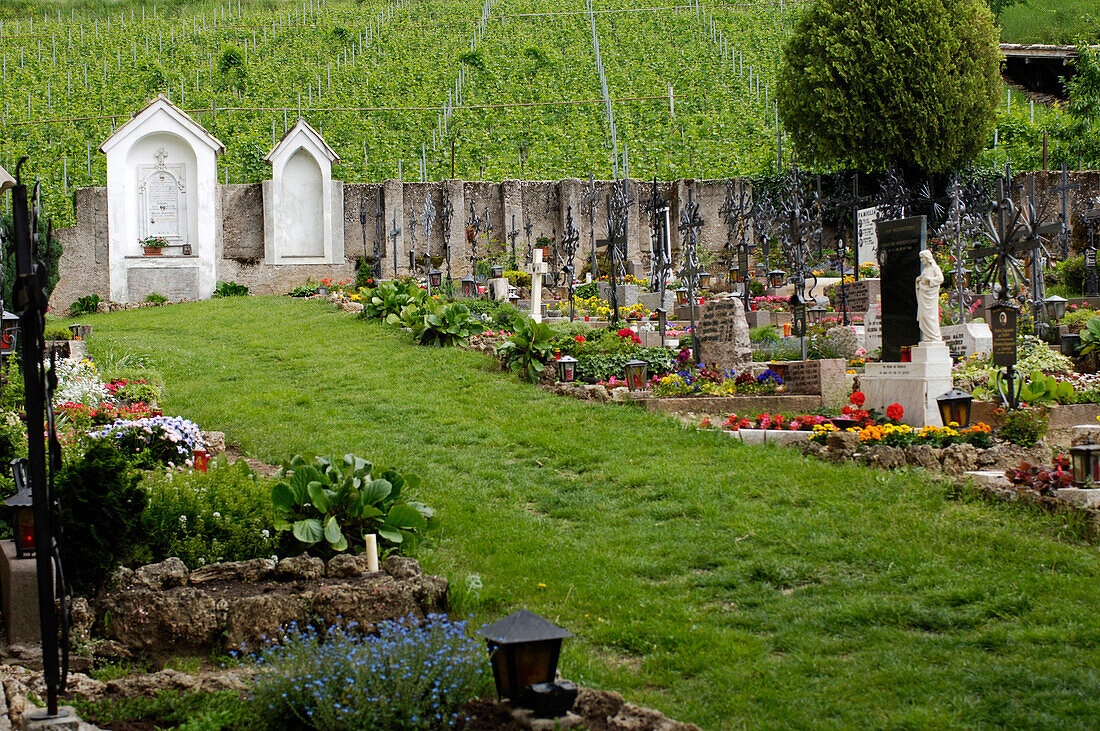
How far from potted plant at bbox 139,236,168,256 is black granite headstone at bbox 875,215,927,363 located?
2073 cm

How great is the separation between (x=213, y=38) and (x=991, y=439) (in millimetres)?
52157

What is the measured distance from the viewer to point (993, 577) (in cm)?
657

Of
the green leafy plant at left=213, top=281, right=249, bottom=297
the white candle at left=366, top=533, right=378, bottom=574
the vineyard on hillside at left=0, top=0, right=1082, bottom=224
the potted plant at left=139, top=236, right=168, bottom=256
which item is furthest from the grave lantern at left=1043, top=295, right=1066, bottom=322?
the potted plant at left=139, top=236, right=168, bottom=256

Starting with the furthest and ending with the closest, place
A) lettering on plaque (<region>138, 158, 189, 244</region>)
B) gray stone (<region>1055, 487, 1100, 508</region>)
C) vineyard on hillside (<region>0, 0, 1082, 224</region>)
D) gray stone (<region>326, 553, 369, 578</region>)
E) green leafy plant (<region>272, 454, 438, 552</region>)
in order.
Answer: vineyard on hillside (<region>0, 0, 1082, 224</region>) < lettering on plaque (<region>138, 158, 189, 244</region>) < gray stone (<region>1055, 487, 1100, 508</region>) < green leafy plant (<region>272, 454, 438, 552</region>) < gray stone (<region>326, 553, 369, 578</region>)

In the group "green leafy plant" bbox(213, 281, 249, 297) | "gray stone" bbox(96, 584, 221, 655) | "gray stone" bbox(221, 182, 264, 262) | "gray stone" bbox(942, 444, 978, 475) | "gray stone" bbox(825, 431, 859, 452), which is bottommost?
"gray stone" bbox(96, 584, 221, 655)

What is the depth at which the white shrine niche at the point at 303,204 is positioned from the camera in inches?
1169

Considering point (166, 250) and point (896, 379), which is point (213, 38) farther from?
point (896, 379)

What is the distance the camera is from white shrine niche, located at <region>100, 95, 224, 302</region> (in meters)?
27.8

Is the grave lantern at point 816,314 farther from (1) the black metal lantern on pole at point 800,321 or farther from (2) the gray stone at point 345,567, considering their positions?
(2) the gray stone at point 345,567

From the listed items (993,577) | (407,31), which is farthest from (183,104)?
(993,577)

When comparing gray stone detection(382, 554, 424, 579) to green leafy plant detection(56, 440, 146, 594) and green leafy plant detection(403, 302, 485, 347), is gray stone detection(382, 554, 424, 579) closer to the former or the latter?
green leafy plant detection(56, 440, 146, 594)

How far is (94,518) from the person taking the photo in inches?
258

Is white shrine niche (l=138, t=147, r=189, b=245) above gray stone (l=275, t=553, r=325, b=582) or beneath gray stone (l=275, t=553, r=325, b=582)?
above

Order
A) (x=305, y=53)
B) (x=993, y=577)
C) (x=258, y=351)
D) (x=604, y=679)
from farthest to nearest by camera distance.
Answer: (x=305, y=53) < (x=258, y=351) < (x=993, y=577) < (x=604, y=679)
